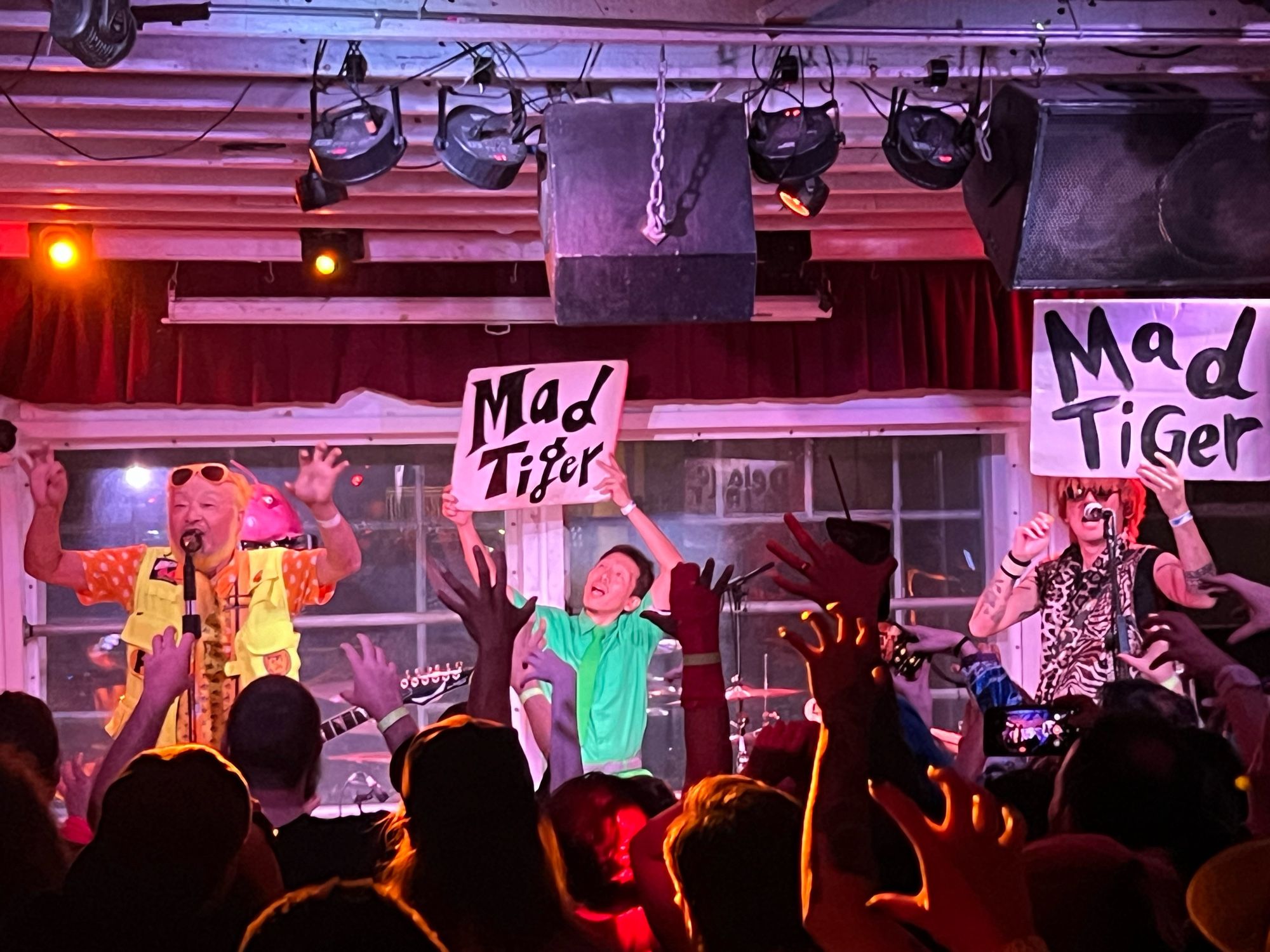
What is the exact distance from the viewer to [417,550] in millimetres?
5016

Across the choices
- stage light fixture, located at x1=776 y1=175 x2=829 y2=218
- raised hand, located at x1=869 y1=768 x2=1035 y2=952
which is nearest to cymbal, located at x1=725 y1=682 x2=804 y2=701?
stage light fixture, located at x1=776 y1=175 x2=829 y2=218

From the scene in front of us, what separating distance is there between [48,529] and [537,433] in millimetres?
1623

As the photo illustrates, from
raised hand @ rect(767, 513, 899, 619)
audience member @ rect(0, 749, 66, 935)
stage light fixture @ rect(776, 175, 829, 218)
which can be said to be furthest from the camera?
stage light fixture @ rect(776, 175, 829, 218)

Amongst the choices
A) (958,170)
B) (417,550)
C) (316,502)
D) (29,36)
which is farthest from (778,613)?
(29,36)

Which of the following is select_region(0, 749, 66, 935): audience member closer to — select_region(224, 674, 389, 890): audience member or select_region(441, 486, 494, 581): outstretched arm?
select_region(224, 674, 389, 890): audience member

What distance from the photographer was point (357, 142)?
2959 mm

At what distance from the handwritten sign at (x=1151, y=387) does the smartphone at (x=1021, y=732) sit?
6.10 feet

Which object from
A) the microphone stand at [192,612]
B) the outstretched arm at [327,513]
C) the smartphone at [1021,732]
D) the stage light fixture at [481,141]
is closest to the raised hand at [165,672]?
the microphone stand at [192,612]

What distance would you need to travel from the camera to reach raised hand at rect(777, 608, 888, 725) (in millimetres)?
1688

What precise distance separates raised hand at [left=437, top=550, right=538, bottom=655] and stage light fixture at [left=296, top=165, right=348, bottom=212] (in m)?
1.32

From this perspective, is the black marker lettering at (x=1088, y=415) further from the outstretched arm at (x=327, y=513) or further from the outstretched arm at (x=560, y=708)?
the outstretched arm at (x=327, y=513)

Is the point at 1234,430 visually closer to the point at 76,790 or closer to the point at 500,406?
the point at 500,406

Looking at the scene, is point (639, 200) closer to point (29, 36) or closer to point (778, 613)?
point (29, 36)

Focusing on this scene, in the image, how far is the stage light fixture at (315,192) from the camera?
327cm
